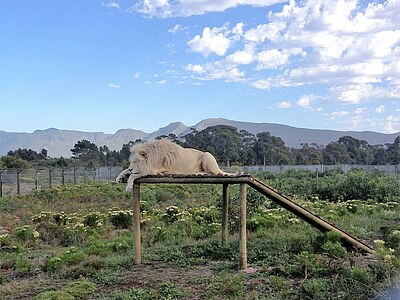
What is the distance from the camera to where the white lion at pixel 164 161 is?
7.36 meters

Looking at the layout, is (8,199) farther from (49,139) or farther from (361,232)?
(49,139)

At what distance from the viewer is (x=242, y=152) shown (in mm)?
52938

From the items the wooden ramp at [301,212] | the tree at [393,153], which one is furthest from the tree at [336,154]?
the wooden ramp at [301,212]

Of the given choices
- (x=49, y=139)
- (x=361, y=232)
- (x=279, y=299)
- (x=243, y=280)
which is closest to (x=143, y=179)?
(x=243, y=280)

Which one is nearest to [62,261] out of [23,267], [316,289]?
[23,267]

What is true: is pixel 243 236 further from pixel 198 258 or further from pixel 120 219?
pixel 120 219

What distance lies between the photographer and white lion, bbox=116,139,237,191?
290 inches

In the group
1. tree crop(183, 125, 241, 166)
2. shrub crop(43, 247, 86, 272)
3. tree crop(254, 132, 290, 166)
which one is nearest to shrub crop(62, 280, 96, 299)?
shrub crop(43, 247, 86, 272)

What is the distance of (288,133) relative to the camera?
128000 mm

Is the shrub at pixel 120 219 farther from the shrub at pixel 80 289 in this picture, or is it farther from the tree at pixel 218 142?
the tree at pixel 218 142

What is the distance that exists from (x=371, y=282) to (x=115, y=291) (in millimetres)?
3033

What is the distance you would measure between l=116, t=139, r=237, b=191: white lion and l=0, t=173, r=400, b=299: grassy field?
56.2 inches

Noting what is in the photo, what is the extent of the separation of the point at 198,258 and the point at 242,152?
45.4 meters

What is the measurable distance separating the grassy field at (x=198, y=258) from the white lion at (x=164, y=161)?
143 centimetres
